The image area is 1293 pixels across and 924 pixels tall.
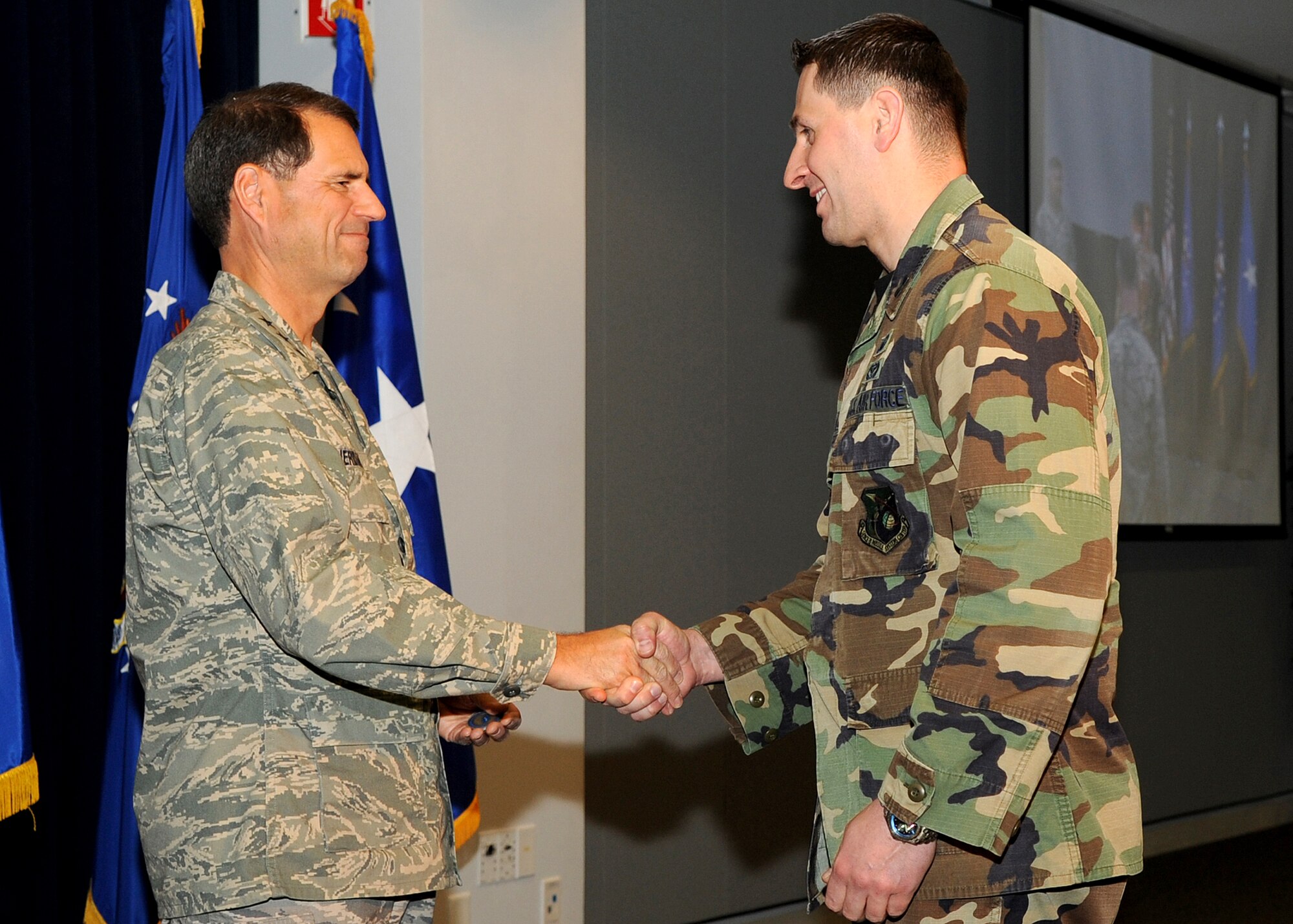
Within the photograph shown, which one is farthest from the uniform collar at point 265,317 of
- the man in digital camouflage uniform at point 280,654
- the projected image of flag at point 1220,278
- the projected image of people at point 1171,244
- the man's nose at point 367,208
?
the projected image of flag at point 1220,278

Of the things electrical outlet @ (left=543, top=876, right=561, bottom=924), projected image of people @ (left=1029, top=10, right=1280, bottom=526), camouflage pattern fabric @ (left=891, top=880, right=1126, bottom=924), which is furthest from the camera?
projected image of people @ (left=1029, top=10, right=1280, bottom=526)

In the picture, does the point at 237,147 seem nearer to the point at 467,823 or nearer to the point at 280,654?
the point at 280,654

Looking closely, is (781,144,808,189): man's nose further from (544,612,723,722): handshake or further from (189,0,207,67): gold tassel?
(189,0,207,67): gold tassel

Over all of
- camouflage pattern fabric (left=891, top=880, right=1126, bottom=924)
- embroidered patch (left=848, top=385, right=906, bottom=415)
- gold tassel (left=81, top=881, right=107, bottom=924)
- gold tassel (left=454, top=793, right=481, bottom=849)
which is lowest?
gold tassel (left=81, top=881, right=107, bottom=924)

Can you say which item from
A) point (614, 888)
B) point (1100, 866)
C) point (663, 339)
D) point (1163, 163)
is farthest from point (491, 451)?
point (1163, 163)

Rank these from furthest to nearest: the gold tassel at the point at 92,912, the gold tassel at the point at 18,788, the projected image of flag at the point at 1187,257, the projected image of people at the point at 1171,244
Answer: the projected image of flag at the point at 1187,257
the projected image of people at the point at 1171,244
the gold tassel at the point at 92,912
the gold tassel at the point at 18,788

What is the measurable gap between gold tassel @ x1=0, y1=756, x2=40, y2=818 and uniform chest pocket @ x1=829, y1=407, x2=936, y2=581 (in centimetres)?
146

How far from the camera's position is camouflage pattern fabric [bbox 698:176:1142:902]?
1391 millimetres

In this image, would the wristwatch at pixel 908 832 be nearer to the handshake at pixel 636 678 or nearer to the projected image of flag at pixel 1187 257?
the handshake at pixel 636 678

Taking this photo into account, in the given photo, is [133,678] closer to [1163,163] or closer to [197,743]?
[197,743]

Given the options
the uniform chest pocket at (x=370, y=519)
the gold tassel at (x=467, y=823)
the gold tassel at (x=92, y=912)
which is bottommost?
the gold tassel at (x=92, y=912)

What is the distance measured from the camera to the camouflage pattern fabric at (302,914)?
1552 millimetres

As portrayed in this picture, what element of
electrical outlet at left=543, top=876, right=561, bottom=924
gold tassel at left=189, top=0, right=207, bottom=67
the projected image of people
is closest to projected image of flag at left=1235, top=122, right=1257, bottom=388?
the projected image of people

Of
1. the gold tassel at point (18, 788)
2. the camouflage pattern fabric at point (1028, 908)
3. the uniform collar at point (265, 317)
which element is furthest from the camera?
the gold tassel at point (18, 788)
